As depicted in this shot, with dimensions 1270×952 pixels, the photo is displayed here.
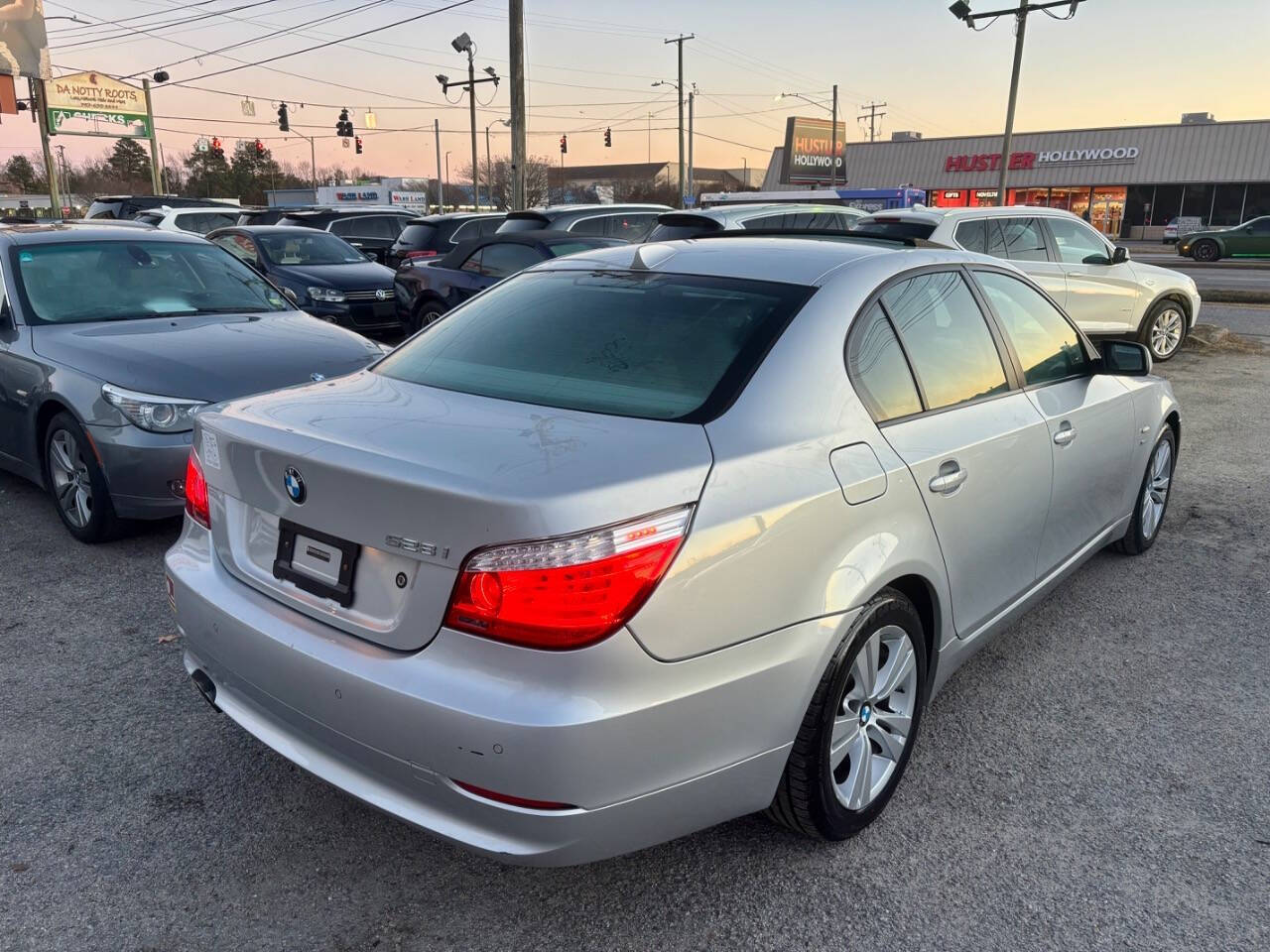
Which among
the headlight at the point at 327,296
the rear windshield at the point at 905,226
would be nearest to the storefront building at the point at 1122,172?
the rear windshield at the point at 905,226

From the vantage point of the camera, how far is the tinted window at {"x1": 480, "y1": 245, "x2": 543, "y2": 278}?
34.2 ft

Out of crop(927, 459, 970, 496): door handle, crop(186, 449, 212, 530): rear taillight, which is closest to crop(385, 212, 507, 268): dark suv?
crop(186, 449, 212, 530): rear taillight

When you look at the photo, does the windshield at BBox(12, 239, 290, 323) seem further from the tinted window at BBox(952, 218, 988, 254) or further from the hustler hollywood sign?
the hustler hollywood sign

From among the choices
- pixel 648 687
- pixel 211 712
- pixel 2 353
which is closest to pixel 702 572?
pixel 648 687

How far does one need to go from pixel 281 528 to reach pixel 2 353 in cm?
407

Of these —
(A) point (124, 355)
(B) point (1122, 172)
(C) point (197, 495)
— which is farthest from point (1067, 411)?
(B) point (1122, 172)

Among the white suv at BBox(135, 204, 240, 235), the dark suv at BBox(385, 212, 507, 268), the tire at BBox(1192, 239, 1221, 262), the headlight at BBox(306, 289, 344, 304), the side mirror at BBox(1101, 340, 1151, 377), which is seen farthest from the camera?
the tire at BBox(1192, 239, 1221, 262)

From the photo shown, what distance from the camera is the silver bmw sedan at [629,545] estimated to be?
199 cm

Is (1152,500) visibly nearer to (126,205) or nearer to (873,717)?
(873,717)

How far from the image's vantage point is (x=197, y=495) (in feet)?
9.29

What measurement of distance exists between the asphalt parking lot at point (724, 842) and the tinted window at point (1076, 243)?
7389mm

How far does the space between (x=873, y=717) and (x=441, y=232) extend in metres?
14.7

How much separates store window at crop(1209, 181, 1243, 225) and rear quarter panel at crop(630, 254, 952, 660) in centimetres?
5133

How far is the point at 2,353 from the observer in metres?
5.38
